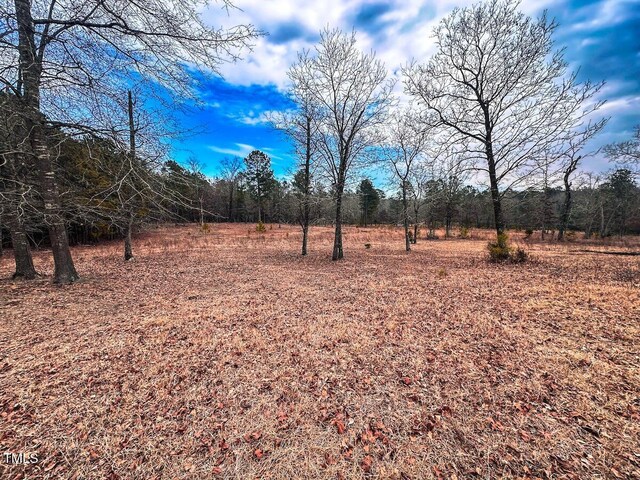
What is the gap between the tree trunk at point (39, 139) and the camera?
4375 millimetres

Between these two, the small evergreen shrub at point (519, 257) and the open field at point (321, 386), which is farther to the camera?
the small evergreen shrub at point (519, 257)

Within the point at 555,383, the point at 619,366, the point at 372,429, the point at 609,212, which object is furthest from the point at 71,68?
the point at 609,212

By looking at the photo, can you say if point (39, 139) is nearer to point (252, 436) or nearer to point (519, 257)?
point (252, 436)

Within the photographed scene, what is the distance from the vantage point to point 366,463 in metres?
2.08

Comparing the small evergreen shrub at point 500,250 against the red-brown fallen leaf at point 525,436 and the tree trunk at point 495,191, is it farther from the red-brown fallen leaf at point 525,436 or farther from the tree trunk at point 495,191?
the red-brown fallen leaf at point 525,436

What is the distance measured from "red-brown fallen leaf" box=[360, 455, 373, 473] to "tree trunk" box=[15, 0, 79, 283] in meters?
5.98

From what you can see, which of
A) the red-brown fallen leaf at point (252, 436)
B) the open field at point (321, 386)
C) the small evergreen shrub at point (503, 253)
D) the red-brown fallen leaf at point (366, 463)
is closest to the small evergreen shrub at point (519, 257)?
the small evergreen shrub at point (503, 253)

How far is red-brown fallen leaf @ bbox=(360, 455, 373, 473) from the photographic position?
2037mm

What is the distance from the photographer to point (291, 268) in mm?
10117

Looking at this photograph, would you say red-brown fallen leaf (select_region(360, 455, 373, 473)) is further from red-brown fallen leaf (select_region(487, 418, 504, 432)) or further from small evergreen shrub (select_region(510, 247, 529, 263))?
small evergreen shrub (select_region(510, 247, 529, 263))

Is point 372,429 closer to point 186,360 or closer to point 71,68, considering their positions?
point 186,360

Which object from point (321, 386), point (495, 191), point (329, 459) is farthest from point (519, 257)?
point (329, 459)

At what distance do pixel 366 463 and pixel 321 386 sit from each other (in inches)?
40.4

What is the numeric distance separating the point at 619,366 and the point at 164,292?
8.85 metres
